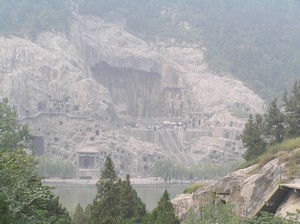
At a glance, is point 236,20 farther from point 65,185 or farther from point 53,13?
point 65,185

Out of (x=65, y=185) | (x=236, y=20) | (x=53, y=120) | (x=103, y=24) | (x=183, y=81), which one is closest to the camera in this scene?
(x=65, y=185)

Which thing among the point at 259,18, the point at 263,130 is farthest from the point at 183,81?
the point at 263,130

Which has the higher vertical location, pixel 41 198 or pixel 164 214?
pixel 41 198

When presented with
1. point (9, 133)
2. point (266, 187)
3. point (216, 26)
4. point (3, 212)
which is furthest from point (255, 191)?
point (216, 26)

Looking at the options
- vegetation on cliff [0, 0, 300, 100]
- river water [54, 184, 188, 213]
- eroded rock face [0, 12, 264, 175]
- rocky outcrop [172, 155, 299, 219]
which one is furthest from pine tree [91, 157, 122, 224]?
vegetation on cliff [0, 0, 300, 100]

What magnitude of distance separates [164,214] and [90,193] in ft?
134

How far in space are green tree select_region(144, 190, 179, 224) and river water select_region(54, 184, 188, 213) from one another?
89.5 ft

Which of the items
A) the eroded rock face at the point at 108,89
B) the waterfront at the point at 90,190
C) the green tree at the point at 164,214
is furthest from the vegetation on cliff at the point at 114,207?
the eroded rock face at the point at 108,89

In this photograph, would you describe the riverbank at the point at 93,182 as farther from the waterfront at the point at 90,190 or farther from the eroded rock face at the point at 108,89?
the eroded rock face at the point at 108,89

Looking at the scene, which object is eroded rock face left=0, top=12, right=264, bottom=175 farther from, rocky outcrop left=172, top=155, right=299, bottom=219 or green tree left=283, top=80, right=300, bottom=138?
rocky outcrop left=172, top=155, right=299, bottom=219

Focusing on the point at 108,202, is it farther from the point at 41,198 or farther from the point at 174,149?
the point at 174,149

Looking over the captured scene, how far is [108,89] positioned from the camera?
3583 inches

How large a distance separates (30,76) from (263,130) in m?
58.9

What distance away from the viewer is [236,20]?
371 ft
